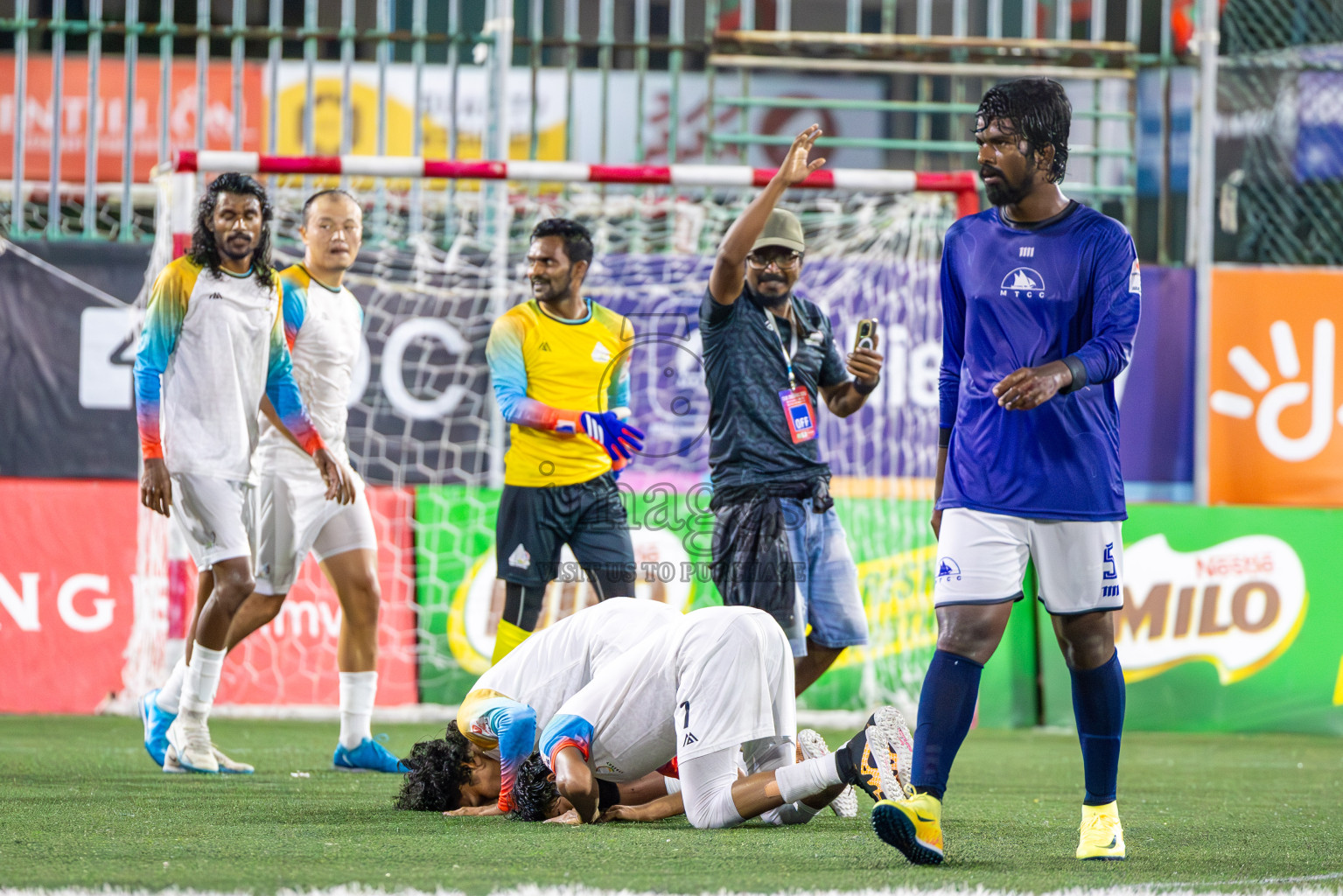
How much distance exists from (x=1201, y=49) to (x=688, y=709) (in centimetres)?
758

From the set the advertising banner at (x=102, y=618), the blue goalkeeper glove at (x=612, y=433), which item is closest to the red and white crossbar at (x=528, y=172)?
the advertising banner at (x=102, y=618)

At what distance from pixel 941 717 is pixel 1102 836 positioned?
1.68 ft

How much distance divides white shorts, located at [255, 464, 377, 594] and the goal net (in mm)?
1932

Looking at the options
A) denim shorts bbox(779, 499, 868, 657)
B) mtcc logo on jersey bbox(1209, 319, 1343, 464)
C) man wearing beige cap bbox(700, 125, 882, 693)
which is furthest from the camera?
mtcc logo on jersey bbox(1209, 319, 1343, 464)

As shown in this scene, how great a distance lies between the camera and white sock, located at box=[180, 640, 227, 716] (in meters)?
5.74

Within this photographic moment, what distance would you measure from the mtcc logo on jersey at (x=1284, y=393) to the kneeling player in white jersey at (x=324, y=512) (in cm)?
615

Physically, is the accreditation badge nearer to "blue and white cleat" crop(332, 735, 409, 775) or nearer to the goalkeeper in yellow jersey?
the goalkeeper in yellow jersey

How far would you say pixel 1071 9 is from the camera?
1216cm

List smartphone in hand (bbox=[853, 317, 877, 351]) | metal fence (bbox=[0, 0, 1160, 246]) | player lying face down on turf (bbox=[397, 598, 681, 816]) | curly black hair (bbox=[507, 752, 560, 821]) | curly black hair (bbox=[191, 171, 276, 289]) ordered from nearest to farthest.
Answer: curly black hair (bbox=[507, 752, 560, 821])
player lying face down on turf (bbox=[397, 598, 681, 816])
smartphone in hand (bbox=[853, 317, 877, 351])
curly black hair (bbox=[191, 171, 276, 289])
metal fence (bbox=[0, 0, 1160, 246])

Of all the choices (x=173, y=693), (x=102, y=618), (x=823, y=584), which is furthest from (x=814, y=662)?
(x=102, y=618)

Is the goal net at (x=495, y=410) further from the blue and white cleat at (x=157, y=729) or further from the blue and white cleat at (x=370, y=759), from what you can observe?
the blue and white cleat at (x=370, y=759)

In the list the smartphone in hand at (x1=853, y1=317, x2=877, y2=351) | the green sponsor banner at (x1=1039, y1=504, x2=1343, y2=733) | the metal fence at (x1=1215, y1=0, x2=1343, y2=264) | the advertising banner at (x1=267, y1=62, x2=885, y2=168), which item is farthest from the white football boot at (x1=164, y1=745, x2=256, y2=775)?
the metal fence at (x1=1215, y1=0, x2=1343, y2=264)

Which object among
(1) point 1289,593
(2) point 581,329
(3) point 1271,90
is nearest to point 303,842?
(2) point 581,329

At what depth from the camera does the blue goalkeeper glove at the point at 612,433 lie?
595 centimetres
